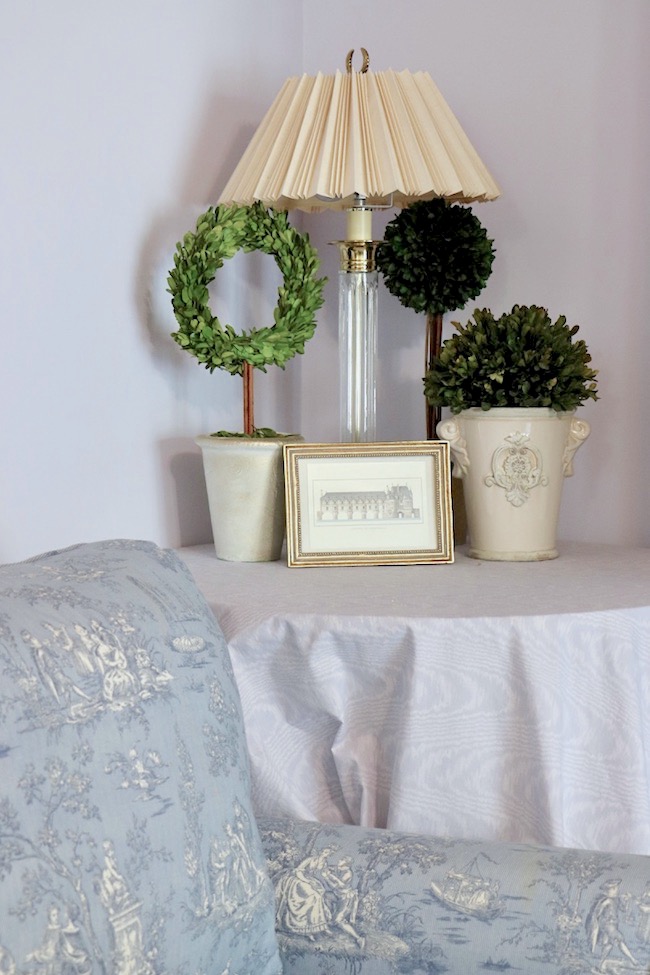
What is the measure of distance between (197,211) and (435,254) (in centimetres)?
37

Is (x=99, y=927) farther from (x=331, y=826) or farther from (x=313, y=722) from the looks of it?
(x=313, y=722)

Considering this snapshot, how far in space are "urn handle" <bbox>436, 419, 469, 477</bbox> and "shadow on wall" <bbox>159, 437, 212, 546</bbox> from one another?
40 centimetres

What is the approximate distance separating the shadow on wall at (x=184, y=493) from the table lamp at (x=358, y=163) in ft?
0.82

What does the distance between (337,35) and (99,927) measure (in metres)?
1.62

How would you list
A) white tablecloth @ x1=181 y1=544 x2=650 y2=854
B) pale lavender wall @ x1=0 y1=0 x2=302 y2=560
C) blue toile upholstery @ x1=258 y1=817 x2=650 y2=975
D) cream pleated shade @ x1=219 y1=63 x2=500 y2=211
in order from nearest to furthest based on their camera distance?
blue toile upholstery @ x1=258 y1=817 x2=650 y2=975 < white tablecloth @ x1=181 y1=544 x2=650 y2=854 < pale lavender wall @ x1=0 y1=0 x2=302 y2=560 < cream pleated shade @ x1=219 y1=63 x2=500 y2=211

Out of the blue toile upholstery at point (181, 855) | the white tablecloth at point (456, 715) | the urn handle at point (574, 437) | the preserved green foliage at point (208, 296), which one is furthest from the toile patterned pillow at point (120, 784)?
the urn handle at point (574, 437)

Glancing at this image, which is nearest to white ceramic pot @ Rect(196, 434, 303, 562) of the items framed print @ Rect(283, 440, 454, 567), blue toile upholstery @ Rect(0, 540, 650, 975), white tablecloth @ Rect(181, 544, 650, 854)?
framed print @ Rect(283, 440, 454, 567)

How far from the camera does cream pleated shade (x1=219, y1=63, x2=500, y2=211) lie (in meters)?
1.43

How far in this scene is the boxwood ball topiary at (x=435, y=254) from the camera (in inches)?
63.5

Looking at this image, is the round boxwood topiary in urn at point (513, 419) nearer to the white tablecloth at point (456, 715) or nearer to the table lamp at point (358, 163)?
the table lamp at point (358, 163)

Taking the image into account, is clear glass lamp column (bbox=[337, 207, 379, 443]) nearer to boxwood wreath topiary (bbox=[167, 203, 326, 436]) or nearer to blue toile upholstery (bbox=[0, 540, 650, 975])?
boxwood wreath topiary (bbox=[167, 203, 326, 436])

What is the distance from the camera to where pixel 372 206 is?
1575mm

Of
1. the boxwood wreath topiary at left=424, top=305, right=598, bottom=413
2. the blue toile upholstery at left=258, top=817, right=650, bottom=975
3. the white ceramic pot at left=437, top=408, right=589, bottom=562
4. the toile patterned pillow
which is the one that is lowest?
the blue toile upholstery at left=258, top=817, right=650, bottom=975

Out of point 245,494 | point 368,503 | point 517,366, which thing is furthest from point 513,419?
point 245,494
